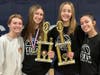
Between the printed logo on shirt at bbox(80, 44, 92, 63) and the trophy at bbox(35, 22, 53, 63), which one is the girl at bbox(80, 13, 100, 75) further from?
the trophy at bbox(35, 22, 53, 63)

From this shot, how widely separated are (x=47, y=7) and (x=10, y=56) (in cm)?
129

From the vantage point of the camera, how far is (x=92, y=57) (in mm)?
2311

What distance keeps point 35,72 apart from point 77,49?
1.33 ft

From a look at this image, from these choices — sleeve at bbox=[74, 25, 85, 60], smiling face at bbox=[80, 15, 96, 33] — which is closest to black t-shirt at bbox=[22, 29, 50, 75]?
sleeve at bbox=[74, 25, 85, 60]

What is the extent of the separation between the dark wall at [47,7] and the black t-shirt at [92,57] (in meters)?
1.22

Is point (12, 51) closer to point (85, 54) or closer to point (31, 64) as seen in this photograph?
point (31, 64)

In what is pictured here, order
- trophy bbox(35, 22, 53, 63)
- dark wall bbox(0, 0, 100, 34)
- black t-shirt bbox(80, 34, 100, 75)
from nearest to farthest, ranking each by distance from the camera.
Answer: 1. black t-shirt bbox(80, 34, 100, 75)
2. trophy bbox(35, 22, 53, 63)
3. dark wall bbox(0, 0, 100, 34)

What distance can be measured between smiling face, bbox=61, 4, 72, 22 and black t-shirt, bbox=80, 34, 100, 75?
0.27 meters

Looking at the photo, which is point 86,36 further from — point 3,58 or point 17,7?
point 17,7

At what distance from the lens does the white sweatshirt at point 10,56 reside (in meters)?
2.45

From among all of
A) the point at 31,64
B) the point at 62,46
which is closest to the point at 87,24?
the point at 62,46

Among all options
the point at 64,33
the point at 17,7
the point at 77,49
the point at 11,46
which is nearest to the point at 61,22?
the point at 64,33

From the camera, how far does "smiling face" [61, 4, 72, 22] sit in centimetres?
245

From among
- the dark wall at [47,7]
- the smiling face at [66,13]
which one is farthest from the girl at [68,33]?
the dark wall at [47,7]
